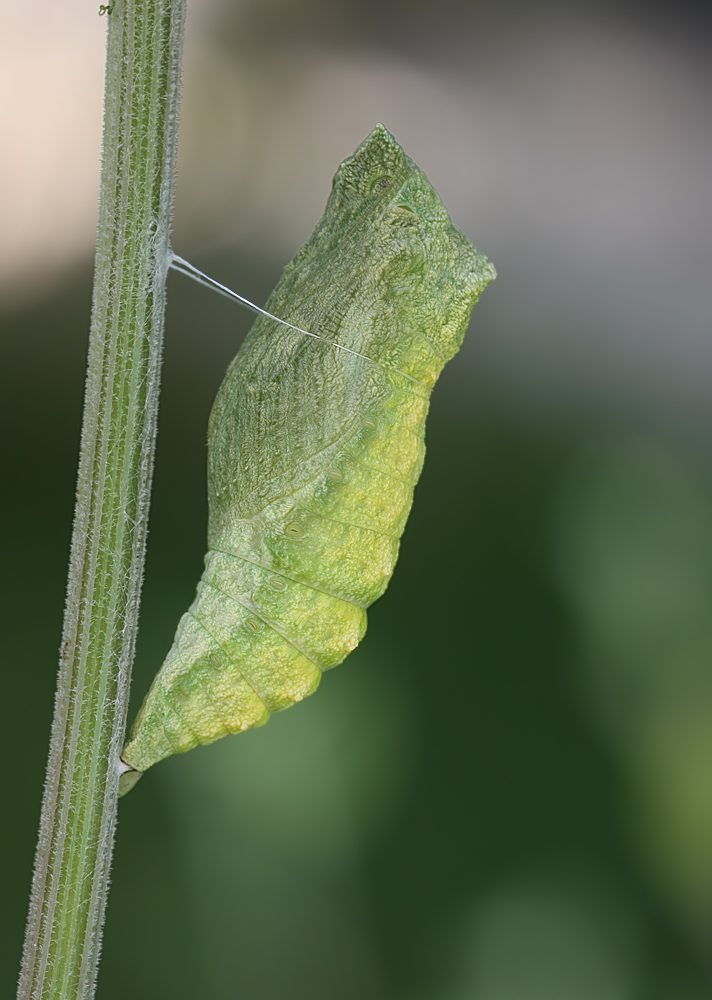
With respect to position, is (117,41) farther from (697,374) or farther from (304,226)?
(697,374)

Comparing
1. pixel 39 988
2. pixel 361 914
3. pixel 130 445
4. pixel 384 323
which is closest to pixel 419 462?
pixel 384 323

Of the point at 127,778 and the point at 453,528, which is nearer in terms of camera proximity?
the point at 127,778

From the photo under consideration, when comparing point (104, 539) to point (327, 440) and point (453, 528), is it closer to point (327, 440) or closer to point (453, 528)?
point (327, 440)

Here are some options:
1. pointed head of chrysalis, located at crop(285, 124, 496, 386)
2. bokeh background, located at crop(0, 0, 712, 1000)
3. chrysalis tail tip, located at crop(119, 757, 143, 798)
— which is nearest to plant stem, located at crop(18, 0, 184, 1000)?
chrysalis tail tip, located at crop(119, 757, 143, 798)

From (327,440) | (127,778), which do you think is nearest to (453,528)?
(327,440)

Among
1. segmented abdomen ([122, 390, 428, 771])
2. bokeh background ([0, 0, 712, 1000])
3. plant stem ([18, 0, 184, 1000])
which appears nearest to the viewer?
plant stem ([18, 0, 184, 1000])

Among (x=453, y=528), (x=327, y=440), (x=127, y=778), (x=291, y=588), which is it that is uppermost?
(x=327, y=440)

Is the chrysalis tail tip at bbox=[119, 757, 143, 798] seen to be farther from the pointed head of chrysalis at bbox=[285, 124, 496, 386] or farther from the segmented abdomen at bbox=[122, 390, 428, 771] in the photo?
the pointed head of chrysalis at bbox=[285, 124, 496, 386]
